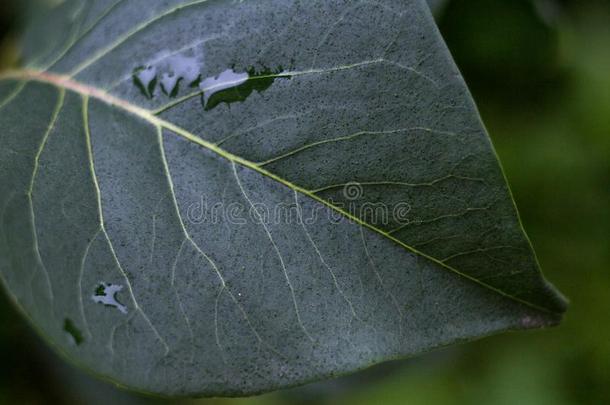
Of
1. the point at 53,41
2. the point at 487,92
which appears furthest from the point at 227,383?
the point at 487,92

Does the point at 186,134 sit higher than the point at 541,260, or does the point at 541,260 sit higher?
the point at 186,134

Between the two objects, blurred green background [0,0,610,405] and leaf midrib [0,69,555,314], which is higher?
leaf midrib [0,69,555,314]

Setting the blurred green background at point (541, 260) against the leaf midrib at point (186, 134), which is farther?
the blurred green background at point (541, 260)

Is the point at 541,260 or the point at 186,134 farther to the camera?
the point at 541,260

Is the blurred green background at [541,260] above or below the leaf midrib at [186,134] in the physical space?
below

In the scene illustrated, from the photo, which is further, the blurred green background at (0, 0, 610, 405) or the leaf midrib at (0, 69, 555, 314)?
the blurred green background at (0, 0, 610, 405)
